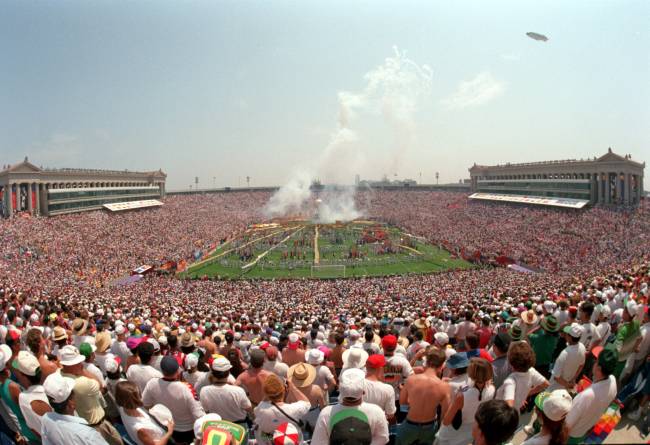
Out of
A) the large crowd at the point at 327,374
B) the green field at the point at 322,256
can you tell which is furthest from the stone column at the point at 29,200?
the large crowd at the point at 327,374

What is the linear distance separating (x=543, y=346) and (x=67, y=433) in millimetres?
7166

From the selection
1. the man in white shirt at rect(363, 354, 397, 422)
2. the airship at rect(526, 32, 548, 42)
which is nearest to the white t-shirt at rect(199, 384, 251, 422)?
the man in white shirt at rect(363, 354, 397, 422)

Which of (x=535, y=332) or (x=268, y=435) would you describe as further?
(x=535, y=332)

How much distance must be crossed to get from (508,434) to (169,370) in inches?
151

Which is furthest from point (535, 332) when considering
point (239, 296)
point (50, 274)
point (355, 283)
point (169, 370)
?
point (50, 274)

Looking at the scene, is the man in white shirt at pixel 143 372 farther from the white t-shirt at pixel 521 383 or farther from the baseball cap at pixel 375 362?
the white t-shirt at pixel 521 383

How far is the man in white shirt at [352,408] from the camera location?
13.1 feet

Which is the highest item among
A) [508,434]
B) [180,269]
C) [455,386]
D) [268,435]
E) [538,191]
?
[538,191]

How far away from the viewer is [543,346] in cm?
771

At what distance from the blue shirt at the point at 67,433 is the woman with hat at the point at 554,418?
3.72 metres

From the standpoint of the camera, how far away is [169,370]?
17.6 ft

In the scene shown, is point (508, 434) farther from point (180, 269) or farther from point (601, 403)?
point (180, 269)

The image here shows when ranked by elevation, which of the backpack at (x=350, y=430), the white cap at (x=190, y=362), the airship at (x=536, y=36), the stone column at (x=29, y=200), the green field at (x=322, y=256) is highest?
the airship at (x=536, y=36)

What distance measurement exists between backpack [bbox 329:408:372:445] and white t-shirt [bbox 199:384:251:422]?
2048 mm
